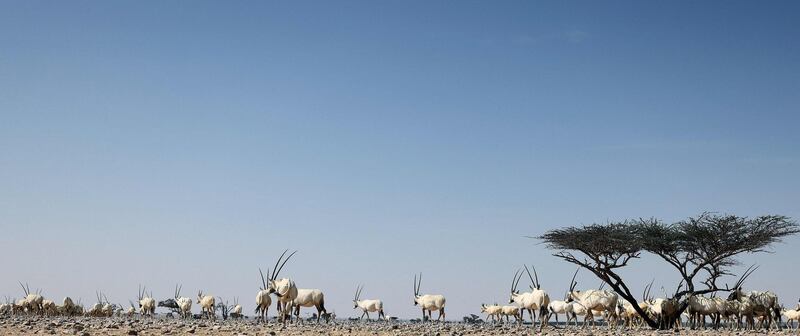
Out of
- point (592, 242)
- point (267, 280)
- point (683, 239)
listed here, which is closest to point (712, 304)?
point (683, 239)

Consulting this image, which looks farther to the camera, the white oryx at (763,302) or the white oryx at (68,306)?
the white oryx at (68,306)

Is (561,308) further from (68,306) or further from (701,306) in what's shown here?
(68,306)

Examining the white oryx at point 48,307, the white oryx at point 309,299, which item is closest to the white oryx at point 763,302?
the white oryx at point 309,299

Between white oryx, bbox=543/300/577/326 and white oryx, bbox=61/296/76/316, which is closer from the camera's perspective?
white oryx, bbox=543/300/577/326

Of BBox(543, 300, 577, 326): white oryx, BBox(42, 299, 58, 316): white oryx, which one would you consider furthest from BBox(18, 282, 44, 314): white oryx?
BBox(543, 300, 577, 326): white oryx

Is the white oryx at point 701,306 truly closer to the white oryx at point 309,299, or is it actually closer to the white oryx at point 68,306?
the white oryx at point 309,299

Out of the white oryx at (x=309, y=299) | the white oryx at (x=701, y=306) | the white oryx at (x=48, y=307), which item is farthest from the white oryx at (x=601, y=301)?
the white oryx at (x=48, y=307)

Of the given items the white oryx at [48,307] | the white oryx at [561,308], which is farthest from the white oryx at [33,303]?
the white oryx at [561,308]

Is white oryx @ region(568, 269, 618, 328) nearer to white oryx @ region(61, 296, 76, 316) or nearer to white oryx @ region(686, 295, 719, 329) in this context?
white oryx @ region(686, 295, 719, 329)

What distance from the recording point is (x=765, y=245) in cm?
3634

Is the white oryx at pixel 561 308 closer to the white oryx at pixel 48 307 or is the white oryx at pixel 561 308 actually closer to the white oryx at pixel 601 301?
the white oryx at pixel 601 301

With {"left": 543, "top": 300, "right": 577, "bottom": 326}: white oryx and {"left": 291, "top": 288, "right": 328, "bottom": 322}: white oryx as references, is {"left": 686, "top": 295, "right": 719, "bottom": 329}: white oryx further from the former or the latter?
{"left": 291, "top": 288, "right": 328, "bottom": 322}: white oryx

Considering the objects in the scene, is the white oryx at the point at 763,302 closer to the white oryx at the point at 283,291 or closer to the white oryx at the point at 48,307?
the white oryx at the point at 283,291

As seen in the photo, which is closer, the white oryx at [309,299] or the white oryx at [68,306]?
the white oryx at [309,299]
